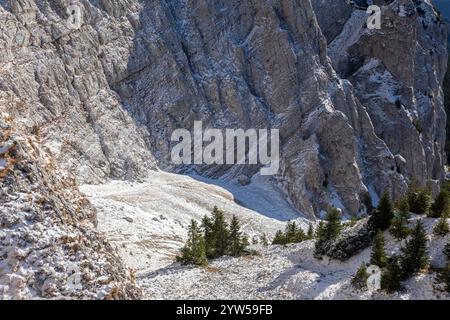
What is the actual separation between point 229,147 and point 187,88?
12.0 metres

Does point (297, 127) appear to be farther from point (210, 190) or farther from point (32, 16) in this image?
point (32, 16)

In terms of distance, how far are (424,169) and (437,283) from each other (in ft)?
283

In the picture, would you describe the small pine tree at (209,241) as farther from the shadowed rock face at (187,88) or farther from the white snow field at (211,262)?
the shadowed rock face at (187,88)

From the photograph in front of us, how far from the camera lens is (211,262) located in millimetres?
34062

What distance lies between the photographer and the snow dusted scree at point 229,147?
74.7 metres

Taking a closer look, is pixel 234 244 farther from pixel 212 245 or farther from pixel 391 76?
pixel 391 76

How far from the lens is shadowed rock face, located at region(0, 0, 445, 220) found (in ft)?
197

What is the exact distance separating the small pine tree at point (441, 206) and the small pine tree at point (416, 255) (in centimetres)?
538

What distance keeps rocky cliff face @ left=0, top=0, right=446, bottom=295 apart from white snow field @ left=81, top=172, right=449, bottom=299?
7.01 m

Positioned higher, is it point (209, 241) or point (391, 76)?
point (391, 76)
